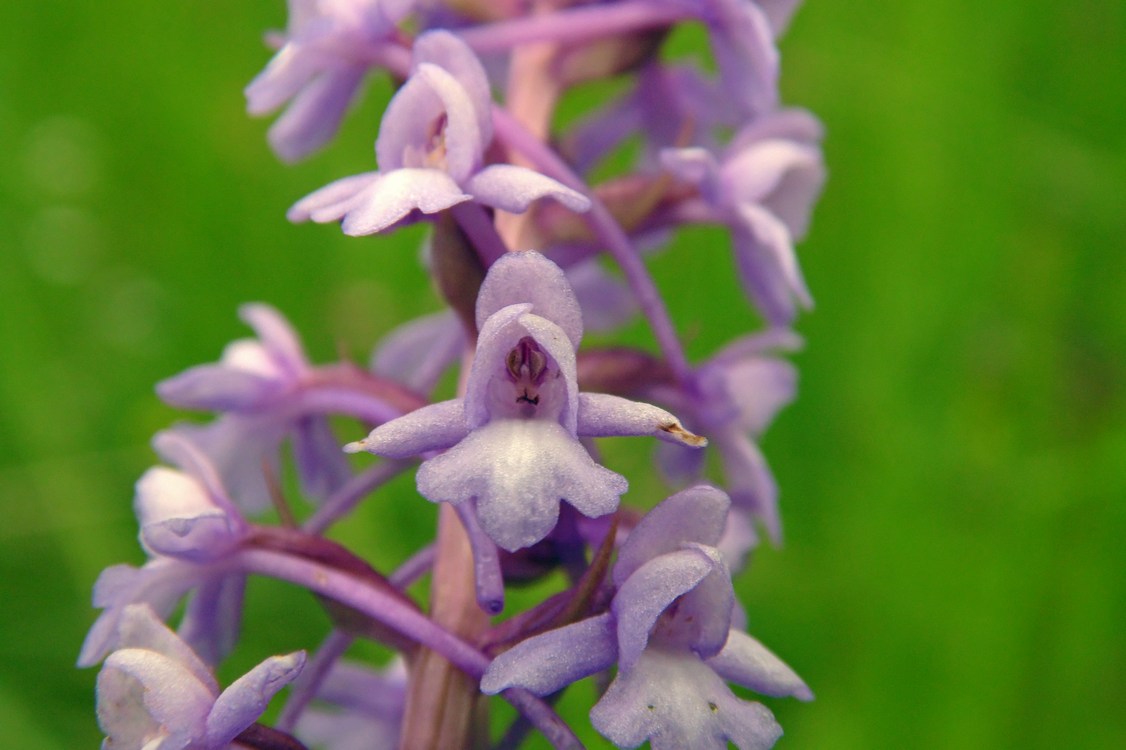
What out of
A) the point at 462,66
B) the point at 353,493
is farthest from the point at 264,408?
the point at 462,66

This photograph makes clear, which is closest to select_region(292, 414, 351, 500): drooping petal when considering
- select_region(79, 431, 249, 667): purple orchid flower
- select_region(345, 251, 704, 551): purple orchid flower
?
select_region(79, 431, 249, 667): purple orchid flower

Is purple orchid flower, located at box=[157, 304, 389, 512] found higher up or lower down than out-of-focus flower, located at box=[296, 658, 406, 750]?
higher up

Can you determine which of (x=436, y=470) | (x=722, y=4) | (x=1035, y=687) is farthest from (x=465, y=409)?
(x=1035, y=687)

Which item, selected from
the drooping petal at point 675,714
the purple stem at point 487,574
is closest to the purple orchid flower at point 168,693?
the purple stem at point 487,574

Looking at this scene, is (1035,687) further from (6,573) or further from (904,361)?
(6,573)

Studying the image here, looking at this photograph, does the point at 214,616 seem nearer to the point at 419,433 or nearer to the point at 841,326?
the point at 419,433

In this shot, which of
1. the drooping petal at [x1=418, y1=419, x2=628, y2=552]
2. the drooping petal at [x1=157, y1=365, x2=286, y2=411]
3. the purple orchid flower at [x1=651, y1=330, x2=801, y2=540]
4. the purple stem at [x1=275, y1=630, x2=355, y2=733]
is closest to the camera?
the drooping petal at [x1=418, y1=419, x2=628, y2=552]

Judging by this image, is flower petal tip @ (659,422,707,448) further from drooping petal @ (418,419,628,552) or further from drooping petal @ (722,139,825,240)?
drooping petal @ (722,139,825,240)
